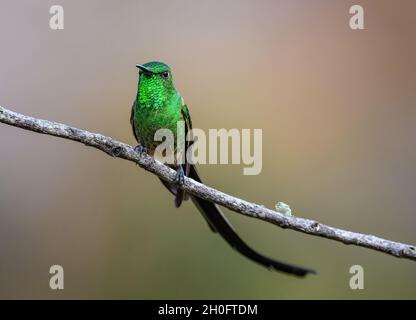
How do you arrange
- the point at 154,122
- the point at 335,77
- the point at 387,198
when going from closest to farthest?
the point at 154,122 < the point at 387,198 < the point at 335,77

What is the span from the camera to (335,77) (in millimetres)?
6559

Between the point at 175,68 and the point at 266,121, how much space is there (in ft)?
3.92

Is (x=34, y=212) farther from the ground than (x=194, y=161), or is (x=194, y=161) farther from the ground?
(x=194, y=161)

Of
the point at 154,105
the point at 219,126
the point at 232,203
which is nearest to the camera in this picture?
the point at 232,203

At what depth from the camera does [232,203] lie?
10.1 feet

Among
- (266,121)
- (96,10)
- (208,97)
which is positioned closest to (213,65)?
(208,97)

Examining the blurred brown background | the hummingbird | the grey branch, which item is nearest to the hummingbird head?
the hummingbird

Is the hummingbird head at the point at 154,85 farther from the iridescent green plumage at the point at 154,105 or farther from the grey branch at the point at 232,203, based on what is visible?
the grey branch at the point at 232,203

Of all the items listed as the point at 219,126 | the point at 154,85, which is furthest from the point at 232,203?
the point at 219,126

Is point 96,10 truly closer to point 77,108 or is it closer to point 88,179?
point 77,108

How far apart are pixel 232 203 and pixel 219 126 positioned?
9.96 feet

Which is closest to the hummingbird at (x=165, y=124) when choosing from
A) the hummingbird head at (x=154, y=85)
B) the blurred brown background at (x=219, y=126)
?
the hummingbird head at (x=154, y=85)

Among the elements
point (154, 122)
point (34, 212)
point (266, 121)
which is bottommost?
point (34, 212)

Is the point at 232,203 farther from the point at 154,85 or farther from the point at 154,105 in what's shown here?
the point at 154,85
